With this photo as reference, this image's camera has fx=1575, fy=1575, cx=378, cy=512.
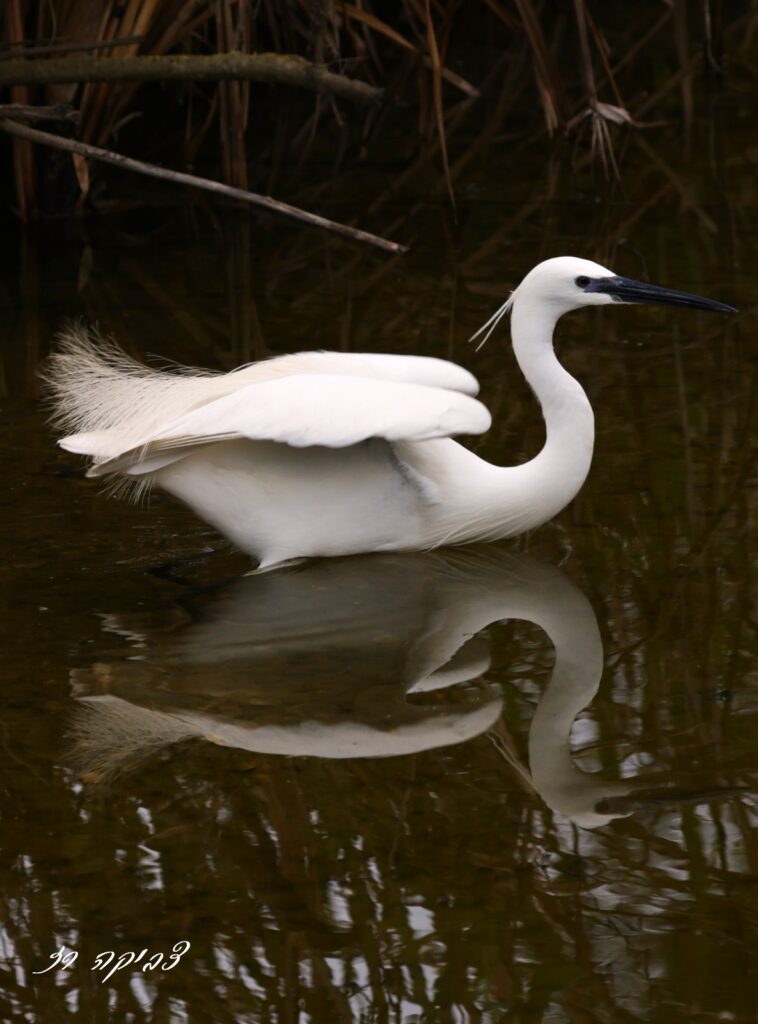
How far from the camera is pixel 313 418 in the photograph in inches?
152

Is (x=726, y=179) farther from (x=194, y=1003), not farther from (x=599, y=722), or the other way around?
(x=194, y=1003)

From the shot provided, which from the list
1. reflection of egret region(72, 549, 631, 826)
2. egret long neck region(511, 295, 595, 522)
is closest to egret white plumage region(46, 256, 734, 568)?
egret long neck region(511, 295, 595, 522)

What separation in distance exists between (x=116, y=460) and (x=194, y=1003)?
1.84 metres

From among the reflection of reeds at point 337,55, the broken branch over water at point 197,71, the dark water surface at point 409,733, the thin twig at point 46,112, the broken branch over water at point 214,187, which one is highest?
the reflection of reeds at point 337,55

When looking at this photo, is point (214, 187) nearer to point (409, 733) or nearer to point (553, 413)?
point (553, 413)

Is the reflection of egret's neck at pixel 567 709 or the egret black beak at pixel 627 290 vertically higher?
the egret black beak at pixel 627 290

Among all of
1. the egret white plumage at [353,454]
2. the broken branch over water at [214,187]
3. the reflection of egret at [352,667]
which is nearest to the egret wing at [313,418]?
the egret white plumage at [353,454]

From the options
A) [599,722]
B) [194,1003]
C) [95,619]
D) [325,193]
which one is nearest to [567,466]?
[599,722]

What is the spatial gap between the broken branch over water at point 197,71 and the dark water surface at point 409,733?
39.6 inches

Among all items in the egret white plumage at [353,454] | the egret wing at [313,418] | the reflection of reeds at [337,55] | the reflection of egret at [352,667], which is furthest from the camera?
the reflection of reeds at [337,55]

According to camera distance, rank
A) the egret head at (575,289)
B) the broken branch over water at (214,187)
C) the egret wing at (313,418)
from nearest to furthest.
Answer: the egret wing at (313,418) < the egret head at (575,289) < the broken branch over water at (214,187)

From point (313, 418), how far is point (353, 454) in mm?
270

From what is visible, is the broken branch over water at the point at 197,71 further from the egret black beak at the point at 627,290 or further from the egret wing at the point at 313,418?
the egret wing at the point at 313,418

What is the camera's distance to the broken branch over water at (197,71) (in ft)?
16.9
